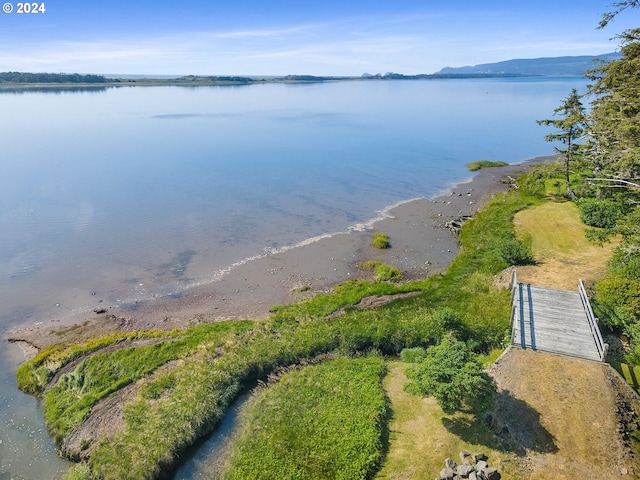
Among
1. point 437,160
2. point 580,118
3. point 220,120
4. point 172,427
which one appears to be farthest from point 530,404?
point 220,120

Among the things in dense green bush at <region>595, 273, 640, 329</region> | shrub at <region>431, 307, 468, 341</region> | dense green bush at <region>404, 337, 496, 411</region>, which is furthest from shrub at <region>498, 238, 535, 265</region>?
dense green bush at <region>404, 337, 496, 411</region>

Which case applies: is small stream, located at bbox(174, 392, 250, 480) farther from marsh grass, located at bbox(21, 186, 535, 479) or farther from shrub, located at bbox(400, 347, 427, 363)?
shrub, located at bbox(400, 347, 427, 363)

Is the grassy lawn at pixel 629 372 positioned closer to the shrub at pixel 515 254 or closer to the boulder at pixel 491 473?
the boulder at pixel 491 473

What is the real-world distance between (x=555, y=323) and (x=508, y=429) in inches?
358

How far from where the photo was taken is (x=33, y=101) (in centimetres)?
16250

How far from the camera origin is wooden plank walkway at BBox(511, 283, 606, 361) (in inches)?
875

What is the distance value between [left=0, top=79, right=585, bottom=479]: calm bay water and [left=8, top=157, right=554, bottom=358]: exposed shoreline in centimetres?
170

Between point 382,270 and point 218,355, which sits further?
point 382,270

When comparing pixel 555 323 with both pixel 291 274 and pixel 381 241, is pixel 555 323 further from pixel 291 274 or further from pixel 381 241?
pixel 291 274

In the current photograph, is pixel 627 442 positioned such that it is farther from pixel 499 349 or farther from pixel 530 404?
pixel 499 349

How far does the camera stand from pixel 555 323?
955 inches

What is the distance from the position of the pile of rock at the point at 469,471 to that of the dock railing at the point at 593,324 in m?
9.72

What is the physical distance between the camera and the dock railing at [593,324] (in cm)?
2127

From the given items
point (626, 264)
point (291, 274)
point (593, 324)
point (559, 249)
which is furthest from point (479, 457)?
point (559, 249)
